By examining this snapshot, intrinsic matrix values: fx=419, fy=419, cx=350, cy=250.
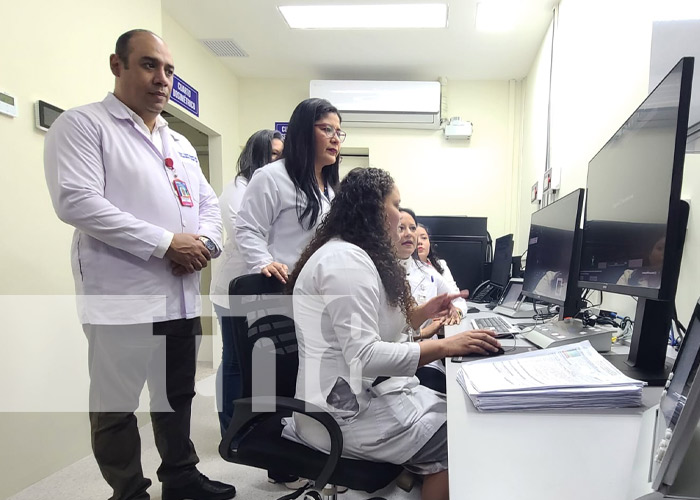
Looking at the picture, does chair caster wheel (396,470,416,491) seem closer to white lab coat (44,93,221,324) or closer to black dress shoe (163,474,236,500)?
black dress shoe (163,474,236,500)

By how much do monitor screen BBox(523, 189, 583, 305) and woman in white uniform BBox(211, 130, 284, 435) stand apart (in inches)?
49.7

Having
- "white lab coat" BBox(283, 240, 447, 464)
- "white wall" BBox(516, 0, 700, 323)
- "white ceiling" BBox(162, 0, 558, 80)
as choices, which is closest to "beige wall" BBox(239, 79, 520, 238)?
"white ceiling" BBox(162, 0, 558, 80)

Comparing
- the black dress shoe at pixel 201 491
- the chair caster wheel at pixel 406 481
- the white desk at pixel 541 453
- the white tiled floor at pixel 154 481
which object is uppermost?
the white desk at pixel 541 453

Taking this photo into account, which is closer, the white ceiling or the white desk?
the white desk

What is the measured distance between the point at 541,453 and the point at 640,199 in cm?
61

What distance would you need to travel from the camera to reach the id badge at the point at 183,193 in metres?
1.55

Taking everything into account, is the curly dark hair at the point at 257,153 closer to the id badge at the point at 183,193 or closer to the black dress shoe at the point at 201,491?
the id badge at the point at 183,193

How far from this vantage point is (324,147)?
1.70 meters

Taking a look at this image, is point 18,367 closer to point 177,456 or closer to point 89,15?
point 177,456

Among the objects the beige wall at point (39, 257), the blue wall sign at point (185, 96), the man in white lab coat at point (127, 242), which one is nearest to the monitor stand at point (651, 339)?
the man in white lab coat at point (127, 242)

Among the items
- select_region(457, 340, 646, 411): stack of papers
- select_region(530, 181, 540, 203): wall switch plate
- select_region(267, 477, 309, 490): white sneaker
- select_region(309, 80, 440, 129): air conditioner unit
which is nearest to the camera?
select_region(457, 340, 646, 411): stack of papers

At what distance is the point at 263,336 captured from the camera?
118cm

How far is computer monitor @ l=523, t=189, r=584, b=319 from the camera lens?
132 cm

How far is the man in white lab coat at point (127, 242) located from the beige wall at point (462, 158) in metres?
2.83
